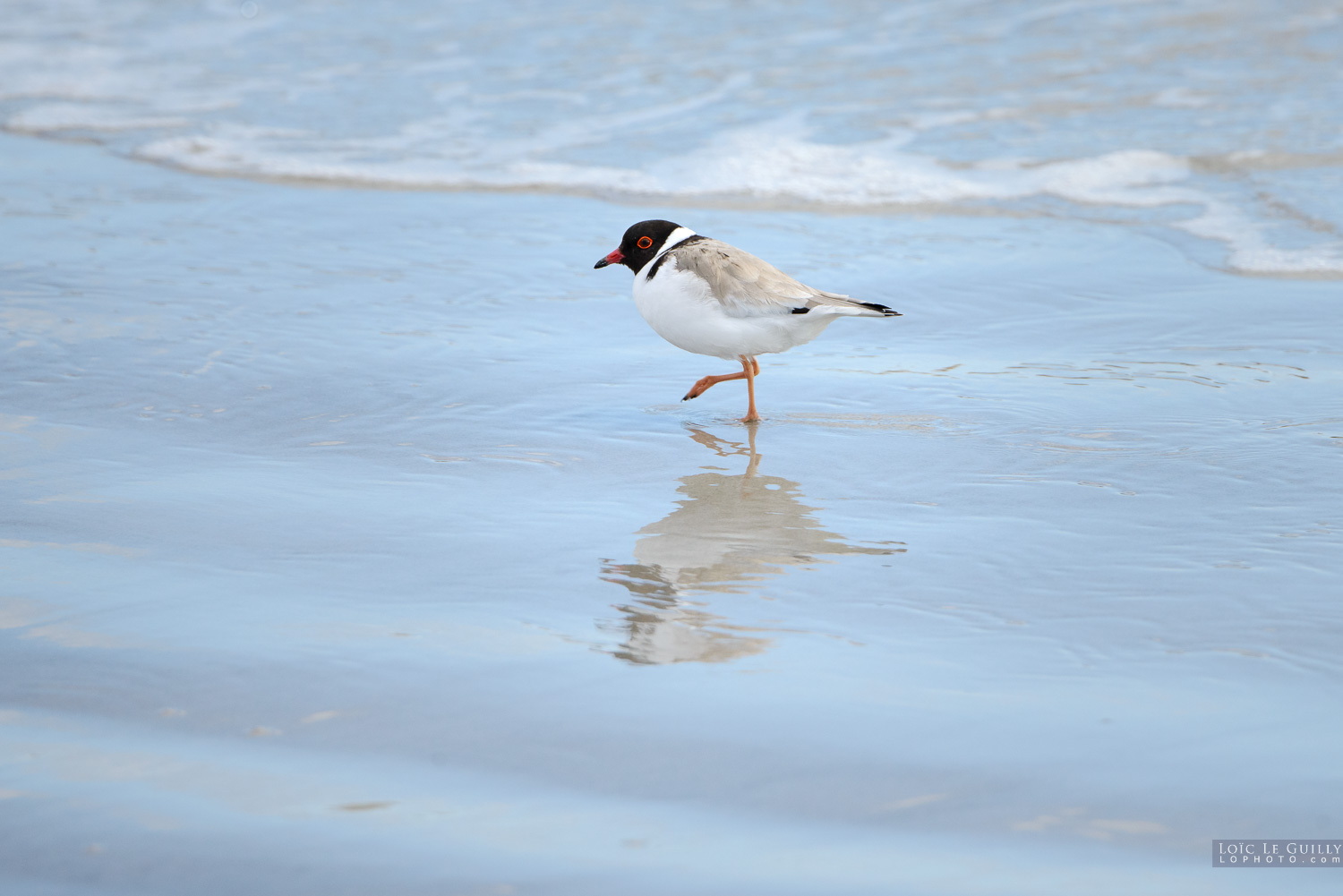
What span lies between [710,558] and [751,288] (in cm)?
169

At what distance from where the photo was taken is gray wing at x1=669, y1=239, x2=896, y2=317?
16.4 feet

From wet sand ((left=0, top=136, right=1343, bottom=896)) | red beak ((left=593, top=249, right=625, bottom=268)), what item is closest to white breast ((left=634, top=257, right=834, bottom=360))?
A: wet sand ((left=0, top=136, right=1343, bottom=896))

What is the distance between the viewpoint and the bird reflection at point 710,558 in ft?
10.3

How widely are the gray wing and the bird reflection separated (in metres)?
0.69

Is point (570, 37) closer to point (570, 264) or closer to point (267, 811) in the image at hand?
point (570, 264)

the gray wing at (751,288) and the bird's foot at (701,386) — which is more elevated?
the gray wing at (751,288)

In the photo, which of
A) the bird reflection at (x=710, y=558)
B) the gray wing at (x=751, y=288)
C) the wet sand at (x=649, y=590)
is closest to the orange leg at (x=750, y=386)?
the wet sand at (x=649, y=590)

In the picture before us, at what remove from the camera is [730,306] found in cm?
507

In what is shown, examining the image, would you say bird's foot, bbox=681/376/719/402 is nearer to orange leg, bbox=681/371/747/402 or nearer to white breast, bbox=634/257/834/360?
orange leg, bbox=681/371/747/402

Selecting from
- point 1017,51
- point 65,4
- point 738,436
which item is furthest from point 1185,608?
point 65,4

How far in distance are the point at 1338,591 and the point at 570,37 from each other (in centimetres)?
1236

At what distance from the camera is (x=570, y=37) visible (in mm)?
14320

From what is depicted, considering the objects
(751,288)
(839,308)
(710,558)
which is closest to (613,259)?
(751,288)

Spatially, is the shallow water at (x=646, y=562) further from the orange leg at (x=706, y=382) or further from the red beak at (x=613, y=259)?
the red beak at (x=613, y=259)
